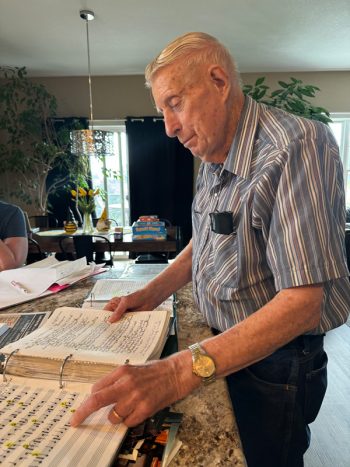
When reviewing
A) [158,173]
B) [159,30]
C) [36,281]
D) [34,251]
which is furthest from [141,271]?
[158,173]

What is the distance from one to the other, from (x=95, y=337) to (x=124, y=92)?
15.5 feet

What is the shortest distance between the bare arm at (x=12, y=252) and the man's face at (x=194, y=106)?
1161 mm

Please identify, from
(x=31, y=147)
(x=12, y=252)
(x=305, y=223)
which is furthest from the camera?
(x=31, y=147)

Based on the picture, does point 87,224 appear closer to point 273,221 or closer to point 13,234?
point 13,234

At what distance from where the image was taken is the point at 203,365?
52cm

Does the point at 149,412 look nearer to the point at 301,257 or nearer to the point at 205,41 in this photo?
the point at 301,257

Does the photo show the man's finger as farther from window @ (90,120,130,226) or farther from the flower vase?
window @ (90,120,130,226)

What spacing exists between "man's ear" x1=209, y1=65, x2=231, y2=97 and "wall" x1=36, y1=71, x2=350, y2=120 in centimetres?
432

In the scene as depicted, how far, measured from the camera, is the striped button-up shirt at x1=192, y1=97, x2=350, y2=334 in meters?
0.55

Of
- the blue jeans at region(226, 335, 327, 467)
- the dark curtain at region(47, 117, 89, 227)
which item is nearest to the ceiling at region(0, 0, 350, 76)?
the dark curtain at region(47, 117, 89, 227)

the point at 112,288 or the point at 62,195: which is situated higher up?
the point at 62,195

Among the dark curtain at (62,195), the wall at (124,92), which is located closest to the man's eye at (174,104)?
the dark curtain at (62,195)

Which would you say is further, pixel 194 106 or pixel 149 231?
pixel 149 231

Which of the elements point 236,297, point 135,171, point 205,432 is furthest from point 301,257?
point 135,171
